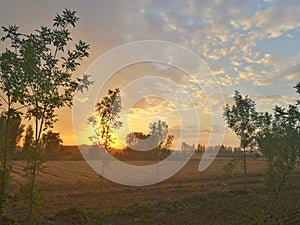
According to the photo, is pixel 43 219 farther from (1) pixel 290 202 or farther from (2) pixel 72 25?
(1) pixel 290 202

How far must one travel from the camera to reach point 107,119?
28375mm

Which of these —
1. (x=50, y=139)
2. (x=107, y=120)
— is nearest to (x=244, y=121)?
(x=107, y=120)

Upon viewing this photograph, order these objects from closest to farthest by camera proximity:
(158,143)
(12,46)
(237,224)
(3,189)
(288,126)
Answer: (12,46) < (3,189) < (288,126) < (237,224) < (158,143)

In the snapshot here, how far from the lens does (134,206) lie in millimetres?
25406

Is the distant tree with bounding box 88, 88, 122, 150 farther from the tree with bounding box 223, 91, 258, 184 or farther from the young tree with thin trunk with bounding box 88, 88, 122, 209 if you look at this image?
the tree with bounding box 223, 91, 258, 184

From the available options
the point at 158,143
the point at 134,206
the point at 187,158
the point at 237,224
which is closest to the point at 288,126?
the point at 237,224

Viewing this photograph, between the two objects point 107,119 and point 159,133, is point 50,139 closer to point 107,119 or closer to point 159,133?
point 107,119

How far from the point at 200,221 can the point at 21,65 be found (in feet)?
48.7

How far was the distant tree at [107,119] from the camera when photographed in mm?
28234

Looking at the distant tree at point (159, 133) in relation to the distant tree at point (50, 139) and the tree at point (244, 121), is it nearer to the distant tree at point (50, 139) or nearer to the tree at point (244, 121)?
the tree at point (244, 121)

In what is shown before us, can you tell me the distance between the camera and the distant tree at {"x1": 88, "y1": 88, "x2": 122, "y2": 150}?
28.2m

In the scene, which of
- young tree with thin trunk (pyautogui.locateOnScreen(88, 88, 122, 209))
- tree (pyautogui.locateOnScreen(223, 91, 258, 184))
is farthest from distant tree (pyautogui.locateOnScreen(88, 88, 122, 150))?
tree (pyautogui.locateOnScreen(223, 91, 258, 184))

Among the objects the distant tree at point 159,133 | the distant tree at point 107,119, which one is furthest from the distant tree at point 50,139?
the distant tree at point 159,133

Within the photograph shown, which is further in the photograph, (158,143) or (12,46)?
(158,143)
